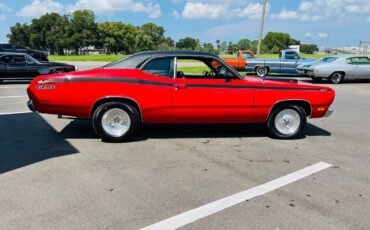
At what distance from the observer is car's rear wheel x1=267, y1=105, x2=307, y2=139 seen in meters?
6.50

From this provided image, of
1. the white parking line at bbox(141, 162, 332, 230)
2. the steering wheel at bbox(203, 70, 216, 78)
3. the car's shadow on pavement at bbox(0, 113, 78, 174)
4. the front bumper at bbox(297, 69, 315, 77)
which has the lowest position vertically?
the car's shadow on pavement at bbox(0, 113, 78, 174)

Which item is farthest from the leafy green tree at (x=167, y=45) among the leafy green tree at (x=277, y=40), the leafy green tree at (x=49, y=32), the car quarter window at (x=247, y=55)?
the car quarter window at (x=247, y=55)

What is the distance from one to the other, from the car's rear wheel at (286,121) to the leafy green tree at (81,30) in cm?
8783

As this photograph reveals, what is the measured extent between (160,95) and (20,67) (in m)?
11.2

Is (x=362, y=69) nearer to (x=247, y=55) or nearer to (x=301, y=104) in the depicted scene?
(x=247, y=55)

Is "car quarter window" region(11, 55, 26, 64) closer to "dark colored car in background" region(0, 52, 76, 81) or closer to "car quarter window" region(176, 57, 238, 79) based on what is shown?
"dark colored car in background" region(0, 52, 76, 81)

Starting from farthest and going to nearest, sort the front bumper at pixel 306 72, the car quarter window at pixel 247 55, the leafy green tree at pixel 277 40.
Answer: the leafy green tree at pixel 277 40, the car quarter window at pixel 247 55, the front bumper at pixel 306 72

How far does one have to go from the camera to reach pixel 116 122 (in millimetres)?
6082

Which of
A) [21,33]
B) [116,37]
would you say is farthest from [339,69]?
[21,33]

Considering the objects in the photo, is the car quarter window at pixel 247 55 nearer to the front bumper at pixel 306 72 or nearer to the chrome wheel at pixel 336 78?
the front bumper at pixel 306 72

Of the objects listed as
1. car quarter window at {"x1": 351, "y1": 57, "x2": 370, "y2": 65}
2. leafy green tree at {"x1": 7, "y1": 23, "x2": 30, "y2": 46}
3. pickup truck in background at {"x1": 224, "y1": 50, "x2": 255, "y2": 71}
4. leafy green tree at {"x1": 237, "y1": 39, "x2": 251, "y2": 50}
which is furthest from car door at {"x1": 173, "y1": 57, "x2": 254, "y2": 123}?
leafy green tree at {"x1": 7, "y1": 23, "x2": 30, "y2": 46}

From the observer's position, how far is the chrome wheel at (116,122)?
601cm

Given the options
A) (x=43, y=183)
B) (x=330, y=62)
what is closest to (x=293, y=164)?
(x=43, y=183)

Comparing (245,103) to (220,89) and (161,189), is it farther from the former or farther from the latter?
(161,189)
